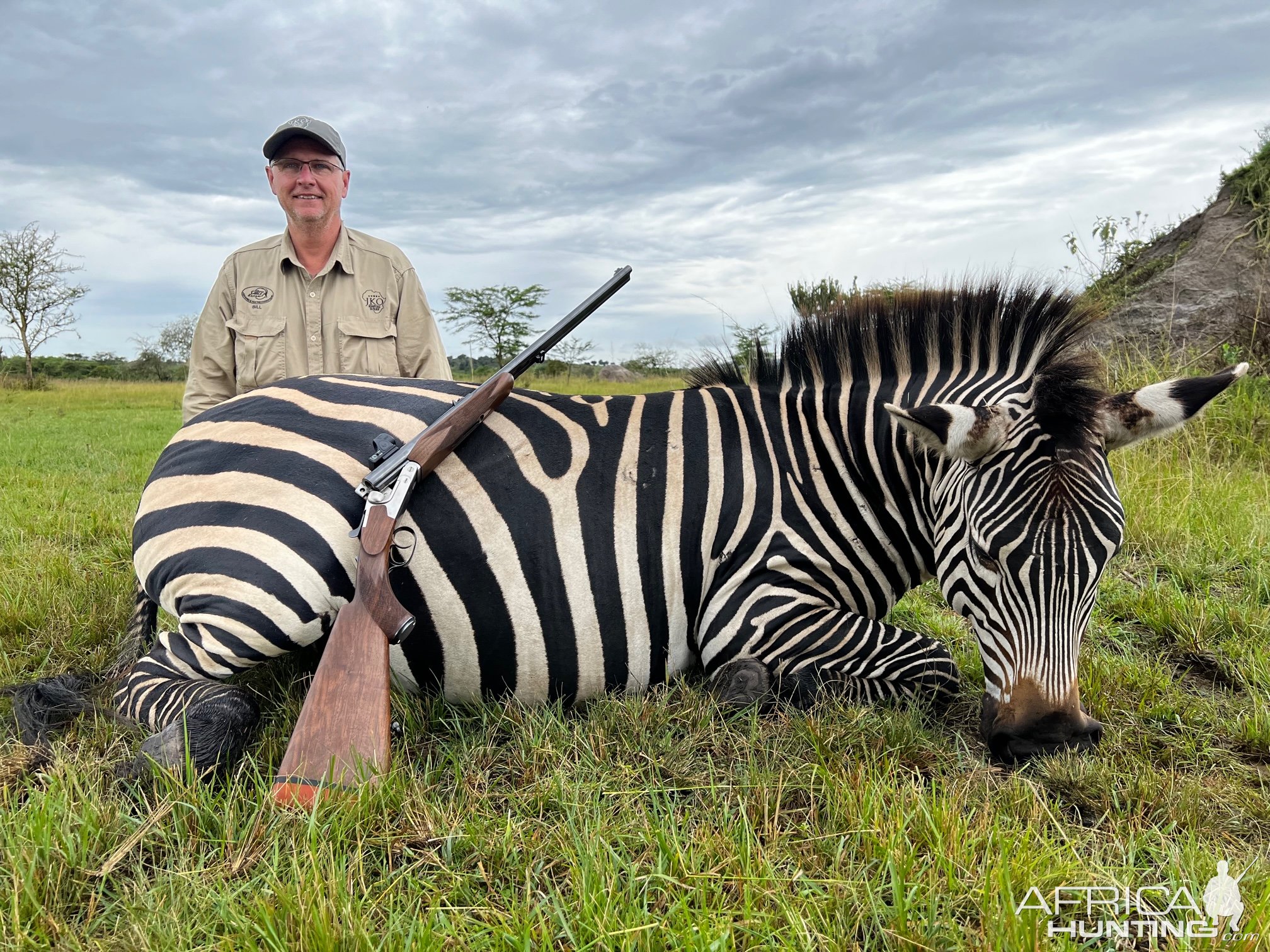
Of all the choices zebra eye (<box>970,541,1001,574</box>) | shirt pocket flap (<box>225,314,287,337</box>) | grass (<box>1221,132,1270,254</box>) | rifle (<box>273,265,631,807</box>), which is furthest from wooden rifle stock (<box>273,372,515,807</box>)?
grass (<box>1221,132,1270,254</box>)

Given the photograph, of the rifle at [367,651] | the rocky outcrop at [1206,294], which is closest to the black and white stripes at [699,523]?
the rifle at [367,651]

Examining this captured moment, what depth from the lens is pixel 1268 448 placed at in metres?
7.56

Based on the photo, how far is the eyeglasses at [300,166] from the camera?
5133 millimetres

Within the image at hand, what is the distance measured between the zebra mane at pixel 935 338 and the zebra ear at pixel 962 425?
0.89 feet

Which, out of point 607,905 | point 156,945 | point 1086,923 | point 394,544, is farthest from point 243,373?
point 1086,923

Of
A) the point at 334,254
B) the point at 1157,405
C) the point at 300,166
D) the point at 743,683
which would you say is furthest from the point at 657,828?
the point at 300,166

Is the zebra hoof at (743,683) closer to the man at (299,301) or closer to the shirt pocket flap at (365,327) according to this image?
the man at (299,301)

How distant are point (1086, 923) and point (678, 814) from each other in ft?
3.50

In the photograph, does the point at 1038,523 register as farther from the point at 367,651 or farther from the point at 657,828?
the point at 367,651

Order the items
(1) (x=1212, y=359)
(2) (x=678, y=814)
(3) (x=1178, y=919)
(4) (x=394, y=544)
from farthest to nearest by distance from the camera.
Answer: (1) (x=1212, y=359), (4) (x=394, y=544), (2) (x=678, y=814), (3) (x=1178, y=919)

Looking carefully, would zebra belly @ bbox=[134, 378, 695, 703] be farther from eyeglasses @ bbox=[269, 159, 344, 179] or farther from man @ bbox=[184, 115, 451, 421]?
eyeglasses @ bbox=[269, 159, 344, 179]

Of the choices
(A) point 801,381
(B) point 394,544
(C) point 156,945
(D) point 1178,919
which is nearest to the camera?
(C) point 156,945

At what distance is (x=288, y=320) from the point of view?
540cm

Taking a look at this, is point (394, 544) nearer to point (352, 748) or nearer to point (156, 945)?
point (352, 748)
